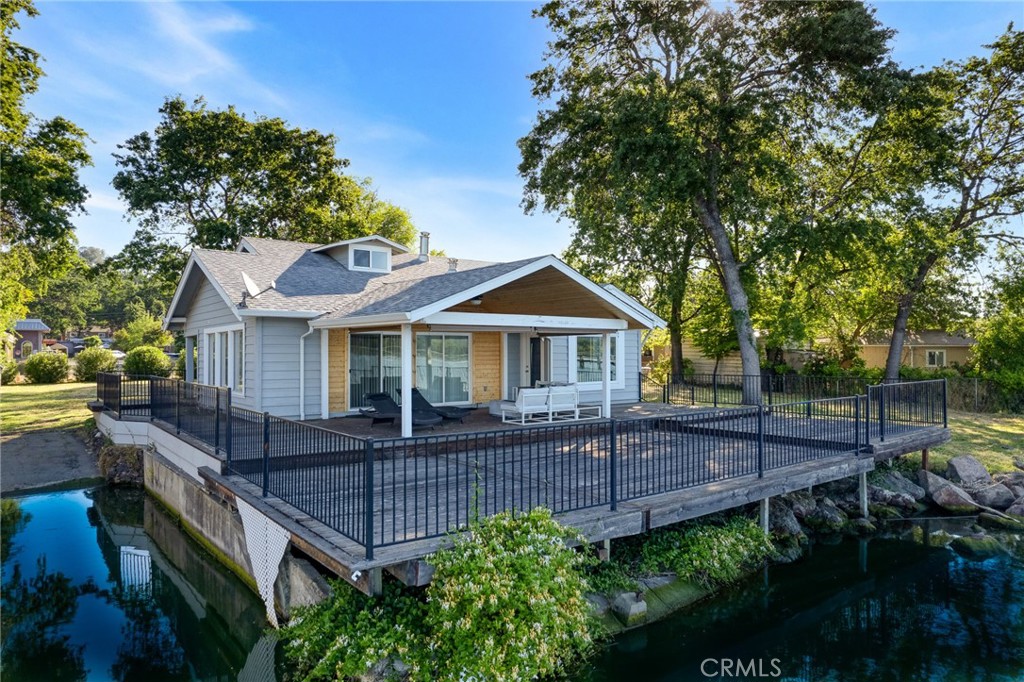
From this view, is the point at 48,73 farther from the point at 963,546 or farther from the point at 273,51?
the point at 963,546

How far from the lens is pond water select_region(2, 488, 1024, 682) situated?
6.17 m

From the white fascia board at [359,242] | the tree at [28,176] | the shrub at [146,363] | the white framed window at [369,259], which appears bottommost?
the shrub at [146,363]

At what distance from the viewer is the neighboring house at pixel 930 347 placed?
31.6 metres

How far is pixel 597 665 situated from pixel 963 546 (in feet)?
25.5

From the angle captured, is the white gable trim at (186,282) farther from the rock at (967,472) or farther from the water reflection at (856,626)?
the rock at (967,472)

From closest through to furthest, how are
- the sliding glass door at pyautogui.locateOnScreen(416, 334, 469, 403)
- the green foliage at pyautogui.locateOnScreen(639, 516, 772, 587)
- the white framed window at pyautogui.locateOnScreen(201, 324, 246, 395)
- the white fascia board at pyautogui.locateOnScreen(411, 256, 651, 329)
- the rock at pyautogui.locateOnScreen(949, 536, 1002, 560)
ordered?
the green foliage at pyautogui.locateOnScreen(639, 516, 772, 587), the rock at pyautogui.locateOnScreen(949, 536, 1002, 560), the white fascia board at pyautogui.locateOnScreen(411, 256, 651, 329), the white framed window at pyautogui.locateOnScreen(201, 324, 246, 395), the sliding glass door at pyautogui.locateOnScreen(416, 334, 469, 403)

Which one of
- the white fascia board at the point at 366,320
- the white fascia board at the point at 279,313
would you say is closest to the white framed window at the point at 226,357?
the white fascia board at the point at 279,313

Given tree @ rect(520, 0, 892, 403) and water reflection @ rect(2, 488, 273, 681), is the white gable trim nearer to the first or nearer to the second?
water reflection @ rect(2, 488, 273, 681)

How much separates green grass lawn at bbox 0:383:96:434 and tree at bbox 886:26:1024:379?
94.7ft

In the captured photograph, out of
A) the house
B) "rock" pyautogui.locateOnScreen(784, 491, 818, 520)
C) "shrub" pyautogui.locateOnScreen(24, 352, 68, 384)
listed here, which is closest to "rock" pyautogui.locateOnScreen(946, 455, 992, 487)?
"rock" pyautogui.locateOnScreen(784, 491, 818, 520)

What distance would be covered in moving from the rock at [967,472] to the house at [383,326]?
6879mm

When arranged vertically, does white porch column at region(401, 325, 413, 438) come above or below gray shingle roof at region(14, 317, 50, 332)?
below

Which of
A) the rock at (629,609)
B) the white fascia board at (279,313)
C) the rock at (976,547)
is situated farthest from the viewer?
the white fascia board at (279,313)

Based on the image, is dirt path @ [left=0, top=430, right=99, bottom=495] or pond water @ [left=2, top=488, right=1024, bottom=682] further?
dirt path @ [left=0, top=430, right=99, bottom=495]
